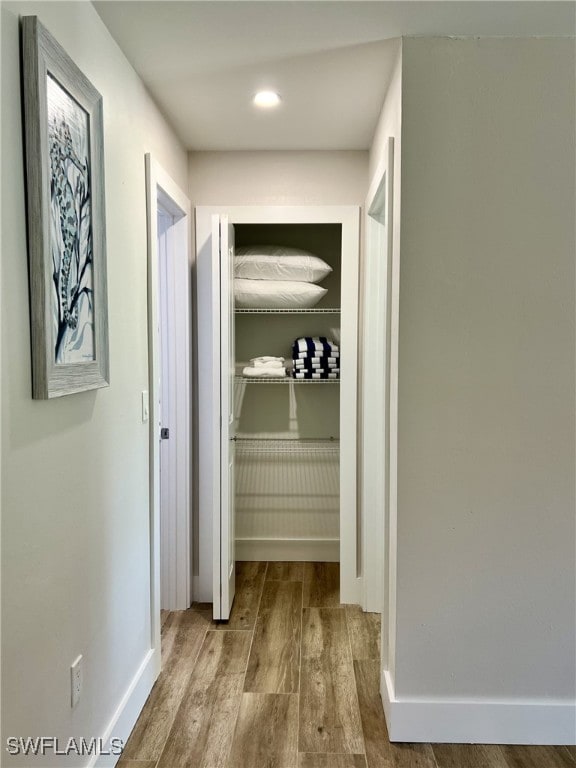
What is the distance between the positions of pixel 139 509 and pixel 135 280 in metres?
0.88

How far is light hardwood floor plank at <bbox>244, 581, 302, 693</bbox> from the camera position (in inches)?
87.5

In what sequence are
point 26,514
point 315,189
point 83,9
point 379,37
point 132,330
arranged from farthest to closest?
point 315,189, point 132,330, point 379,37, point 83,9, point 26,514

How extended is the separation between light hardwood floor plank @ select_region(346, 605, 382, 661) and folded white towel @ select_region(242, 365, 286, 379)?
136 centimetres

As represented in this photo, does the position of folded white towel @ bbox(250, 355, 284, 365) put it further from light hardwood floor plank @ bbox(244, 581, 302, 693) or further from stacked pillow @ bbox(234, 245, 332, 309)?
light hardwood floor plank @ bbox(244, 581, 302, 693)

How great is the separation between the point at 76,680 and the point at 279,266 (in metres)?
2.26

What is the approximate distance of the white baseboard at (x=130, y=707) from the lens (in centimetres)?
169

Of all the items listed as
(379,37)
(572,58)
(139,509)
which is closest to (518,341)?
(572,58)

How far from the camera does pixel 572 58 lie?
1.76 metres

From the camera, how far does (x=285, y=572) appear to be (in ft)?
10.8

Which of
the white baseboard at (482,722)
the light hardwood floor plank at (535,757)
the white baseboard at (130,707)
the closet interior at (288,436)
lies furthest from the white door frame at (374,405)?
the white baseboard at (130,707)

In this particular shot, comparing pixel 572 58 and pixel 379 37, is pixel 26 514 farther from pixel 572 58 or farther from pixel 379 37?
pixel 572 58

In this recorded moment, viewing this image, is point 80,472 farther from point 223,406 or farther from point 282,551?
point 282,551

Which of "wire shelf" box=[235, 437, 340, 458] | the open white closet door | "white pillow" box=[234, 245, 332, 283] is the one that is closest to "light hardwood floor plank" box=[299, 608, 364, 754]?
the open white closet door

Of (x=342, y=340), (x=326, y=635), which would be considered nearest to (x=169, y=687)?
(x=326, y=635)
